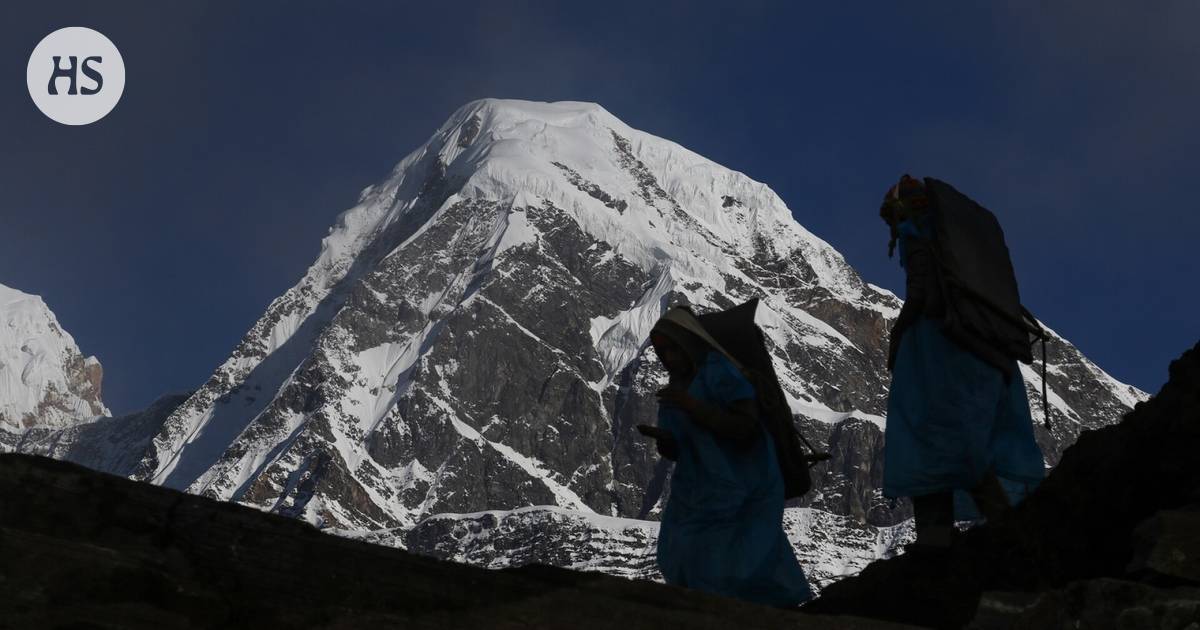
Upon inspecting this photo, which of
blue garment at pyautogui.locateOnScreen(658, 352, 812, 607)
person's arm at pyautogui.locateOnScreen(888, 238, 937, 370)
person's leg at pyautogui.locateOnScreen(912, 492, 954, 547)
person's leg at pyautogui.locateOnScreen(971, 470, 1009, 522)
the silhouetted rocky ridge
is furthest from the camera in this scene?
person's arm at pyautogui.locateOnScreen(888, 238, 937, 370)

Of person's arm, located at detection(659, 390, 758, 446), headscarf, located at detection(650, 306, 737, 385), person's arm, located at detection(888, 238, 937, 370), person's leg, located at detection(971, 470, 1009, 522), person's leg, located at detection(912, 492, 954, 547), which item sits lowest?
person's leg, located at detection(912, 492, 954, 547)

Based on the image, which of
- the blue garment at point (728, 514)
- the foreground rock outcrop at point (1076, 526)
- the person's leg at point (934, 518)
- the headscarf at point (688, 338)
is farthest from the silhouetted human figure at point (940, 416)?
the headscarf at point (688, 338)

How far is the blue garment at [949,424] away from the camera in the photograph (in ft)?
36.7

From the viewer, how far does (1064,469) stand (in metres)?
10.1

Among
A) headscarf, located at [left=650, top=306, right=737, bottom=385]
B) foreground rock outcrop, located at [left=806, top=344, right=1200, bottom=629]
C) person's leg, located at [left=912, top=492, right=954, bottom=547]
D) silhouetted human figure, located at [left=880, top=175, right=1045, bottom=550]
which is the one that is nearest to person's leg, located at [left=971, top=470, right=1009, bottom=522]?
silhouetted human figure, located at [left=880, top=175, right=1045, bottom=550]

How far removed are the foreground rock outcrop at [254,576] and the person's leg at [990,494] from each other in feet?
16.7

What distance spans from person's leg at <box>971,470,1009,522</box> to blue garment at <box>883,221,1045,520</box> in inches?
2.1

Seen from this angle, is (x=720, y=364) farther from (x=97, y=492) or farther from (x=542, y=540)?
(x=542, y=540)

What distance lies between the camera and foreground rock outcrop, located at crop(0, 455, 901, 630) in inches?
215

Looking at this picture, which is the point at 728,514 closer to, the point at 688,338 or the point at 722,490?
the point at 722,490

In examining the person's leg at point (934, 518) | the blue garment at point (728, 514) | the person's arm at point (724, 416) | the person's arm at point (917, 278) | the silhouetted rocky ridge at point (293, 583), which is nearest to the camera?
the silhouetted rocky ridge at point (293, 583)

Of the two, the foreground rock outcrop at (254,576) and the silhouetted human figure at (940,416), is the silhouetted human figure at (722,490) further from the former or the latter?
the foreground rock outcrop at (254,576)

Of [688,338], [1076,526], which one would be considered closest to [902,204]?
[688,338]

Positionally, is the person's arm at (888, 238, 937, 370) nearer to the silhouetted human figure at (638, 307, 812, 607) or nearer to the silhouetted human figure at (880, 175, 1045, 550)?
the silhouetted human figure at (880, 175, 1045, 550)
